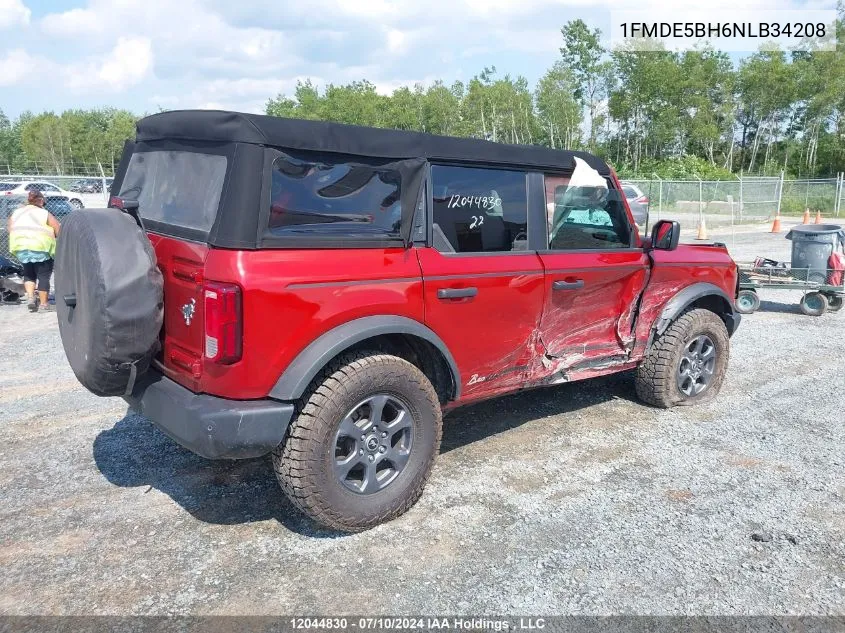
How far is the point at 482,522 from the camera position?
355 cm

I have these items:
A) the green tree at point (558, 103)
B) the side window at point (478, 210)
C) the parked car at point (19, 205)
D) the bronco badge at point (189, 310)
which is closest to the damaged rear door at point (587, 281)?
the side window at point (478, 210)

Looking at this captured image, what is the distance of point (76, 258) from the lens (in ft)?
10.4

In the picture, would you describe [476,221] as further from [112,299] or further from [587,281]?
[112,299]

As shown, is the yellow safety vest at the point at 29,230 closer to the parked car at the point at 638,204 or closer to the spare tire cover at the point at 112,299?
the spare tire cover at the point at 112,299

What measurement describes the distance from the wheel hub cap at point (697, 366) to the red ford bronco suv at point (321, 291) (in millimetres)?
1381

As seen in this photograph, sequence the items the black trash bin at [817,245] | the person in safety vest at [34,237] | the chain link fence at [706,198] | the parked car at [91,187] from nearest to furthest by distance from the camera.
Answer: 1. the person in safety vest at [34,237]
2. the black trash bin at [817,245]
3. the parked car at [91,187]
4. the chain link fence at [706,198]

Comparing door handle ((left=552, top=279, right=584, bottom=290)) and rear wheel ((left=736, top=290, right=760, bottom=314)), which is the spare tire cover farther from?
rear wheel ((left=736, top=290, right=760, bottom=314))

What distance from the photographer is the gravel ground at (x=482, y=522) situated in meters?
2.92

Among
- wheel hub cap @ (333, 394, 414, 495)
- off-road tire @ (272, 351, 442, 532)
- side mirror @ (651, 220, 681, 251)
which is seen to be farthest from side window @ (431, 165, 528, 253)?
side mirror @ (651, 220, 681, 251)

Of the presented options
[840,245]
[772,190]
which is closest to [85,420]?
[840,245]

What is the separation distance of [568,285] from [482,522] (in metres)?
1.62

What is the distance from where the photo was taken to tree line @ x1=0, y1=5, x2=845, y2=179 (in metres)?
51.8

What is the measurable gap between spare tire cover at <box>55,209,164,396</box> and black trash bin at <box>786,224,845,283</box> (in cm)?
866

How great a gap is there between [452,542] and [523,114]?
63.5 meters
